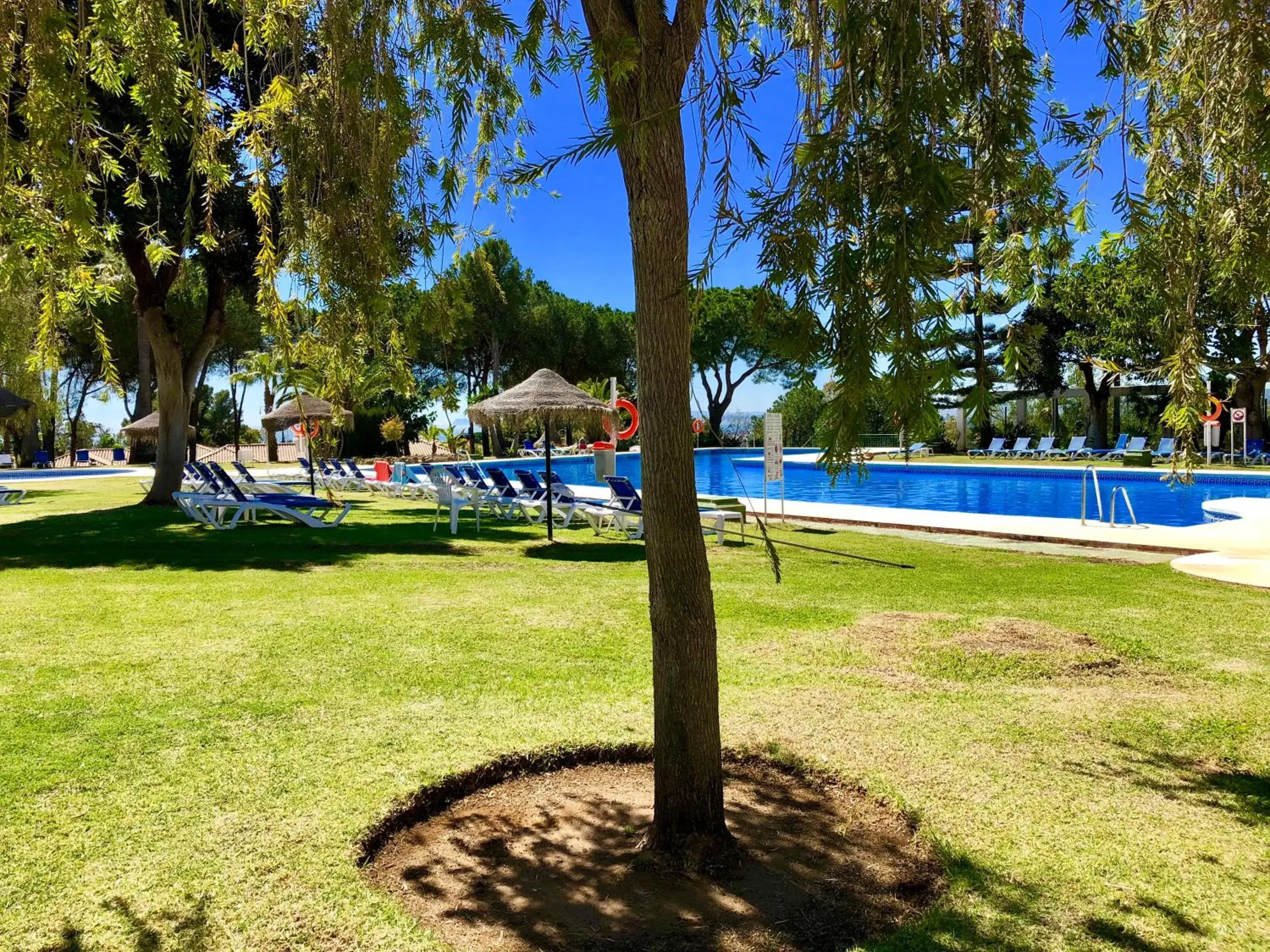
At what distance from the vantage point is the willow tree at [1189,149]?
10.3 ft

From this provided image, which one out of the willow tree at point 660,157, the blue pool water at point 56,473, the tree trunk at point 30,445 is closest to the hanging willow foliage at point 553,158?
the willow tree at point 660,157

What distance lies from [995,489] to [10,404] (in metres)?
23.8

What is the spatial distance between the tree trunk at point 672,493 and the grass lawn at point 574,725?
0.98m

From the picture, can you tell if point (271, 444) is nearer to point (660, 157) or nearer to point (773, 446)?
point (773, 446)

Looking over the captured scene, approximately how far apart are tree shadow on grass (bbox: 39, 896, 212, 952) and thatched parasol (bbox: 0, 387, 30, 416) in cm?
1811

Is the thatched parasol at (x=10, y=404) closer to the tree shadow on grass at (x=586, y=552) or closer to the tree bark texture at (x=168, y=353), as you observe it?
the tree bark texture at (x=168, y=353)

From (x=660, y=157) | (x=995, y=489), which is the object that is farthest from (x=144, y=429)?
(x=660, y=157)

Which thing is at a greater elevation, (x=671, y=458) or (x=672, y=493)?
(x=671, y=458)

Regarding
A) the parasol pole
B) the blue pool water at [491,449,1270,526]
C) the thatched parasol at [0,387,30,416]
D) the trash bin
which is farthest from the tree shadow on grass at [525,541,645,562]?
the thatched parasol at [0,387,30,416]

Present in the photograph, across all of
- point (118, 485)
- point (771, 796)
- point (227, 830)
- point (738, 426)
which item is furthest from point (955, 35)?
point (738, 426)

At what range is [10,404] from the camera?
18078mm

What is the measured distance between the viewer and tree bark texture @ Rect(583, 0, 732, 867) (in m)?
3.18

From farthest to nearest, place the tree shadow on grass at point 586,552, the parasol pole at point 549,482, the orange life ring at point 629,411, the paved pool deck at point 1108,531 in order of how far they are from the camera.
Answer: the orange life ring at point 629,411, the parasol pole at point 549,482, the tree shadow on grass at point 586,552, the paved pool deck at point 1108,531

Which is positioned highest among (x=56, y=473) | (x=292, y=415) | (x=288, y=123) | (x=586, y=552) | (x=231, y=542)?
(x=288, y=123)
